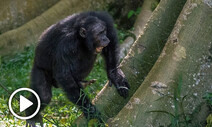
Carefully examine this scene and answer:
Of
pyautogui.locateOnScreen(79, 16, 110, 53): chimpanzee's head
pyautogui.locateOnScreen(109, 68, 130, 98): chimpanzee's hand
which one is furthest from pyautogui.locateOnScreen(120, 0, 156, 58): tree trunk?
pyautogui.locateOnScreen(109, 68, 130, 98): chimpanzee's hand

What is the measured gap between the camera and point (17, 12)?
1030cm

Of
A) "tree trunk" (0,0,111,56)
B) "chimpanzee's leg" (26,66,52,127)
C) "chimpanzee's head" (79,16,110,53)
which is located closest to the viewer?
"chimpanzee's head" (79,16,110,53)

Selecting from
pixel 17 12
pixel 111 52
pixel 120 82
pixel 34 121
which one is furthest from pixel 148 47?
pixel 17 12

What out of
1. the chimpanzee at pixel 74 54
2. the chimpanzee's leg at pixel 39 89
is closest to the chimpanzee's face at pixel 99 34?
the chimpanzee at pixel 74 54

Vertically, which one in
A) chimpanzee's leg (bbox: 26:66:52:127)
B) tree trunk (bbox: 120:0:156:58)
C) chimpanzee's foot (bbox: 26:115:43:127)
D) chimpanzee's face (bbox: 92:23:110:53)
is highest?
chimpanzee's face (bbox: 92:23:110:53)

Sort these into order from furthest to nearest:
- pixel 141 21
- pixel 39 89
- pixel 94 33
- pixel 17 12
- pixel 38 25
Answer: pixel 17 12
pixel 38 25
pixel 141 21
pixel 39 89
pixel 94 33

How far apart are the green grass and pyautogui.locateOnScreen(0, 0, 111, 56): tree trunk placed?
0.25 m

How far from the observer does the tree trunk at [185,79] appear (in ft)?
14.2

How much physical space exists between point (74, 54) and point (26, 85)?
9.83 ft

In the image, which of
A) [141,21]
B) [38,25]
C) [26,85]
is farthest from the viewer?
[38,25]

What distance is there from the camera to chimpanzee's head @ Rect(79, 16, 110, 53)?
5406 mm

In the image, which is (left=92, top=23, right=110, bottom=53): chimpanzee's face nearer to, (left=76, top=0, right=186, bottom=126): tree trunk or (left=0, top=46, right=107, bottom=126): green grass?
(left=76, top=0, right=186, bottom=126): tree trunk

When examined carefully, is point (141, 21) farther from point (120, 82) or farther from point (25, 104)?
point (120, 82)

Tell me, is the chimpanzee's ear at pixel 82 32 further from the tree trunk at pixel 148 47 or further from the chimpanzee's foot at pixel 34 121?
the chimpanzee's foot at pixel 34 121
